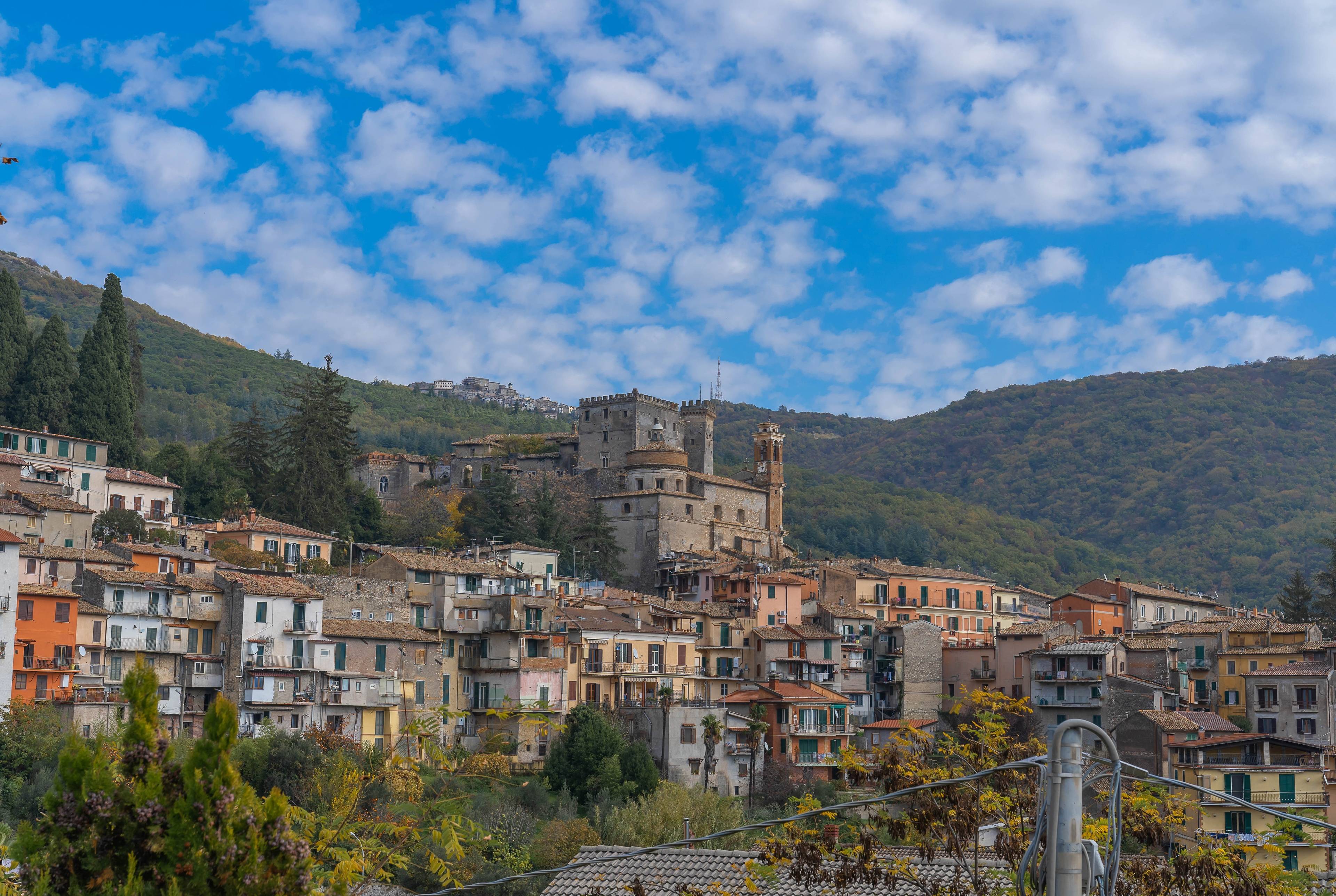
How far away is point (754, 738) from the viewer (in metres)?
56.9

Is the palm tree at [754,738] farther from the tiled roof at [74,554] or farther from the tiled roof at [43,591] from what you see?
the tiled roof at [43,591]

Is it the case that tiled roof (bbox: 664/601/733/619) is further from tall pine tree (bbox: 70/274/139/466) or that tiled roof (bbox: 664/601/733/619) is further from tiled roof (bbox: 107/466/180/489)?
tall pine tree (bbox: 70/274/139/466)

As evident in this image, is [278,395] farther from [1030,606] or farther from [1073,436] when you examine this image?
[1073,436]

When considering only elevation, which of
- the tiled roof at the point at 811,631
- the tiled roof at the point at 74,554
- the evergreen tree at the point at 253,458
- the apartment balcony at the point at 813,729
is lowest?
the apartment balcony at the point at 813,729

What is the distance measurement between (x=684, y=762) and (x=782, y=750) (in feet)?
17.9

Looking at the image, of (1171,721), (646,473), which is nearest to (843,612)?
(1171,721)

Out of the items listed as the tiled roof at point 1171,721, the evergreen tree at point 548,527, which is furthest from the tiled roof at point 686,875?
the evergreen tree at point 548,527

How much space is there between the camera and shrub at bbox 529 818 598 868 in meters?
43.4

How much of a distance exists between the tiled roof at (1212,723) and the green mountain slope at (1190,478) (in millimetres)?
66258

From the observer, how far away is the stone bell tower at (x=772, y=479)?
101125mm

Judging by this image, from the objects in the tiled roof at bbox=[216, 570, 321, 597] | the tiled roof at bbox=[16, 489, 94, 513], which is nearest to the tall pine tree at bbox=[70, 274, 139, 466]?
the tiled roof at bbox=[16, 489, 94, 513]

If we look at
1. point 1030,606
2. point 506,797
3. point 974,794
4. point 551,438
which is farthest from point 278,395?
point 974,794

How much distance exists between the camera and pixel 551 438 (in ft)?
358

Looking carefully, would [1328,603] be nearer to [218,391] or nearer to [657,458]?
[657,458]
